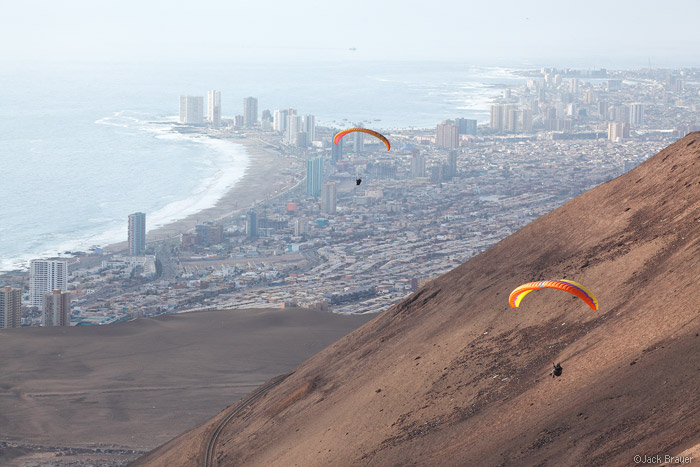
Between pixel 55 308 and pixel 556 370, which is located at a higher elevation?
pixel 556 370

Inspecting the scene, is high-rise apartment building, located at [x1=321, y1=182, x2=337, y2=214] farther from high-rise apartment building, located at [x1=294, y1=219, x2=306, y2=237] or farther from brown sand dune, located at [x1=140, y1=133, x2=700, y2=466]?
brown sand dune, located at [x1=140, y1=133, x2=700, y2=466]

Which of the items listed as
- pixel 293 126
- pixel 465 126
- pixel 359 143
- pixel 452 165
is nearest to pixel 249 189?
pixel 452 165

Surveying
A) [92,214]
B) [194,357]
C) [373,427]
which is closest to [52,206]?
[92,214]

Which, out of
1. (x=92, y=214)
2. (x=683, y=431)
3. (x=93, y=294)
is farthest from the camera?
(x=92, y=214)

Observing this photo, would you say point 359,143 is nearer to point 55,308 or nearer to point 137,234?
point 137,234

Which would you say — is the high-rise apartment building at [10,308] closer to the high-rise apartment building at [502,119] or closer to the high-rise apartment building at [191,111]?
the high-rise apartment building at [191,111]

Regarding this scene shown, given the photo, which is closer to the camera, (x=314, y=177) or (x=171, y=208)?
(x=171, y=208)

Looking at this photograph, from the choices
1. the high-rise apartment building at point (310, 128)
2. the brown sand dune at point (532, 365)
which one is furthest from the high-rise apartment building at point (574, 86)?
the brown sand dune at point (532, 365)

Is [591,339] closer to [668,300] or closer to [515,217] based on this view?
[668,300]
